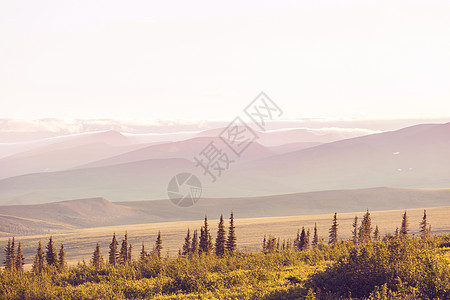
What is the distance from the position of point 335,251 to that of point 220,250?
2367cm

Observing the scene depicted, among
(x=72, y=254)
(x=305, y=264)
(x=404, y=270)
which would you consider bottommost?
(x=72, y=254)

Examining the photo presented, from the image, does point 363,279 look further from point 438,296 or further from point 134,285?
point 134,285

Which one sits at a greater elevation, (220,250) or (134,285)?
(134,285)

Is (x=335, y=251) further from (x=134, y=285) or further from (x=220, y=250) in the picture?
(x=220, y=250)

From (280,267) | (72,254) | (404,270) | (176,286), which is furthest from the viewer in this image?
(72,254)

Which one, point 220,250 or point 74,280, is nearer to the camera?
point 74,280

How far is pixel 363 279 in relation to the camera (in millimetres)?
16188

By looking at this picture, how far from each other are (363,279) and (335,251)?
40.4ft

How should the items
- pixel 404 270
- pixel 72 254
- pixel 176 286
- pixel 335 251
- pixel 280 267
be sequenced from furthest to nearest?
1. pixel 72 254
2. pixel 335 251
3. pixel 280 267
4. pixel 176 286
5. pixel 404 270

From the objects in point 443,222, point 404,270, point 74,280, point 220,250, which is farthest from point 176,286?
point 443,222

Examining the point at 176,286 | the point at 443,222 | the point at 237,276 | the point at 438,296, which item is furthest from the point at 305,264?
the point at 443,222

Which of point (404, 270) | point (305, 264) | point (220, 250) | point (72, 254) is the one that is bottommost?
point (72, 254)

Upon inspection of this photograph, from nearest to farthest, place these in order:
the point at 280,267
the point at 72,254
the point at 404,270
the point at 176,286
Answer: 1. the point at 404,270
2. the point at 176,286
3. the point at 280,267
4. the point at 72,254

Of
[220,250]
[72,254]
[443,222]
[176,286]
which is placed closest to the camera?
[176,286]
